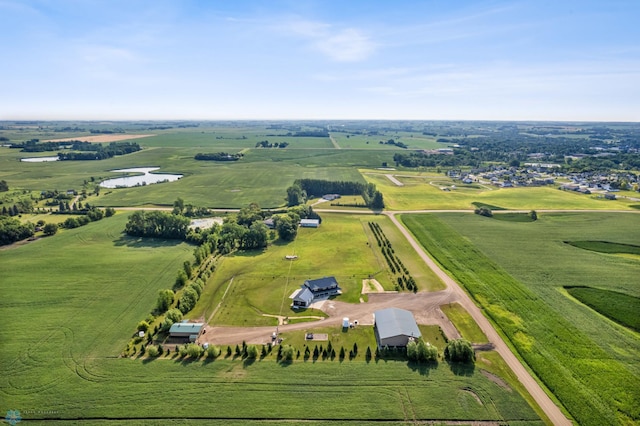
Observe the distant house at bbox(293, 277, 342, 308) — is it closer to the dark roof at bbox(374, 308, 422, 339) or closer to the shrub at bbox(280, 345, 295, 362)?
the dark roof at bbox(374, 308, 422, 339)

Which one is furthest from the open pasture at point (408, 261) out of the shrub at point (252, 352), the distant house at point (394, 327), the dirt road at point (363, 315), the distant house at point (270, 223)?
the shrub at point (252, 352)

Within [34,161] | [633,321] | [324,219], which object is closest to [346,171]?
[324,219]

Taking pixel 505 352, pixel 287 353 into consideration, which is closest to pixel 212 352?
pixel 287 353

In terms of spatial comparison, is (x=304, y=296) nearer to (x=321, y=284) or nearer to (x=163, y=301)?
(x=321, y=284)

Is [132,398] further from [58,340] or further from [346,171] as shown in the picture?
[346,171]

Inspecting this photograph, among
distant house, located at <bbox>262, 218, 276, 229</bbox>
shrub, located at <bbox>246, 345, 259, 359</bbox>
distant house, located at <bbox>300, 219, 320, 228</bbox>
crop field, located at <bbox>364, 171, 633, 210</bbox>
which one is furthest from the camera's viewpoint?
crop field, located at <bbox>364, 171, 633, 210</bbox>

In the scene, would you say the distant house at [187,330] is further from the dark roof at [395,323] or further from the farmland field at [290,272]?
the dark roof at [395,323]

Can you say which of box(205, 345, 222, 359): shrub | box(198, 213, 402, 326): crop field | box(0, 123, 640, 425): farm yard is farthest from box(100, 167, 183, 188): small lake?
box(205, 345, 222, 359): shrub
